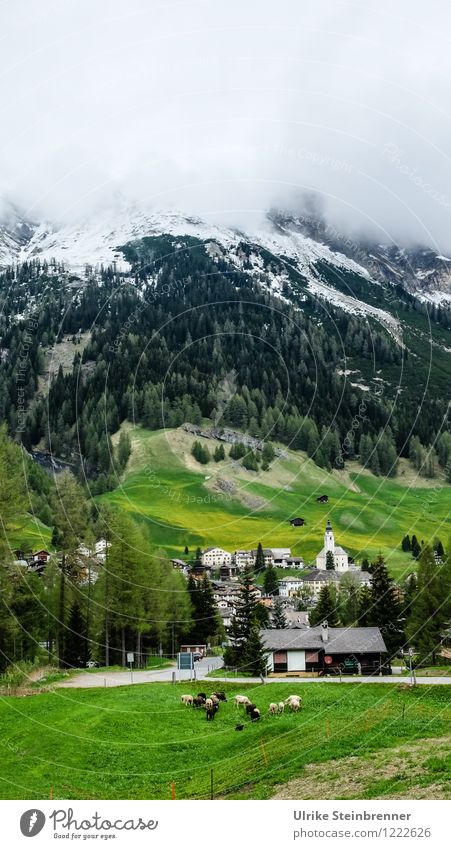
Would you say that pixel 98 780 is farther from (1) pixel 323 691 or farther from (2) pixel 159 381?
(2) pixel 159 381

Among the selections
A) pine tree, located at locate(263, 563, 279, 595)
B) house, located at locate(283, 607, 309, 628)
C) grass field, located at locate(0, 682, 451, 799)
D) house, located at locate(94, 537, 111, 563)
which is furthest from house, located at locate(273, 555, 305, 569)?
grass field, located at locate(0, 682, 451, 799)

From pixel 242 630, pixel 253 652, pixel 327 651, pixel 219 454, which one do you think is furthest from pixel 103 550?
pixel 219 454

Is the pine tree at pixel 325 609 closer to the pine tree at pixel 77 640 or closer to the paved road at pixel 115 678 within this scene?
the paved road at pixel 115 678

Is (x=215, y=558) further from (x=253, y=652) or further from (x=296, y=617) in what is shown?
(x=253, y=652)

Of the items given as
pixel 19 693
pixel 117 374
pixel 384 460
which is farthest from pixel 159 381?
pixel 19 693

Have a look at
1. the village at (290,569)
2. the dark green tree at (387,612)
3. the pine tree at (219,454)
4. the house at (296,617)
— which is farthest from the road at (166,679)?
the pine tree at (219,454)

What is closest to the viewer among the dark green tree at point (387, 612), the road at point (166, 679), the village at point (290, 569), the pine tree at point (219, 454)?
the road at point (166, 679)
